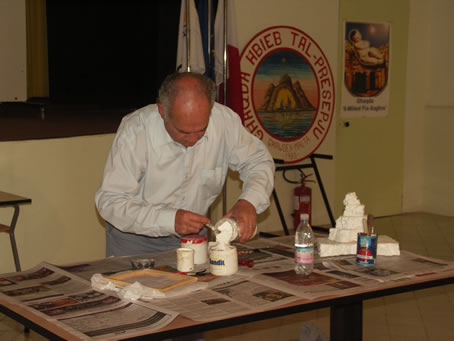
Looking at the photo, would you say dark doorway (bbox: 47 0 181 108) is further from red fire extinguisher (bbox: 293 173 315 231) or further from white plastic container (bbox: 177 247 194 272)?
white plastic container (bbox: 177 247 194 272)

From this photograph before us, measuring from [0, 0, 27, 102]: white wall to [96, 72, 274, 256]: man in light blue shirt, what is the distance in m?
6.11

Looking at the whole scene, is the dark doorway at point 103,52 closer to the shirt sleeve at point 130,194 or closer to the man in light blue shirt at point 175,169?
the man in light blue shirt at point 175,169

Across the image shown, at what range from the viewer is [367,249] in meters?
2.46

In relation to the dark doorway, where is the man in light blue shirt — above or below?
below

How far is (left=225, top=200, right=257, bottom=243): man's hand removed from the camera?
8.13 feet

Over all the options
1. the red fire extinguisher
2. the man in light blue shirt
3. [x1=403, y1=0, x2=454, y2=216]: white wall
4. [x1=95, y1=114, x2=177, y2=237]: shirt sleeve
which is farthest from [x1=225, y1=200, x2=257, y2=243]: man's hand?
[x1=403, y1=0, x2=454, y2=216]: white wall

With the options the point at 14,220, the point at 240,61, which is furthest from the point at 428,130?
the point at 14,220

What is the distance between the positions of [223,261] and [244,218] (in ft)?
0.85

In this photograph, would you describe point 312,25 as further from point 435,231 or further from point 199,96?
point 199,96

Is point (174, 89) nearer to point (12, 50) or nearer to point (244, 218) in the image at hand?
point (244, 218)

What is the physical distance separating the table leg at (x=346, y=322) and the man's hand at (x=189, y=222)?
2.16ft

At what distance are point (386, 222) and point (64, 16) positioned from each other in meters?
6.15

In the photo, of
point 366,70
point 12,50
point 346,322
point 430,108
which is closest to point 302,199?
point 366,70

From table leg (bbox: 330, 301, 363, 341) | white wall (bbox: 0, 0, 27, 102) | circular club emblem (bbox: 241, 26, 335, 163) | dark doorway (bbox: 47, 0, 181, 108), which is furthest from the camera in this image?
dark doorway (bbox: 47, 0, 181, 108)
